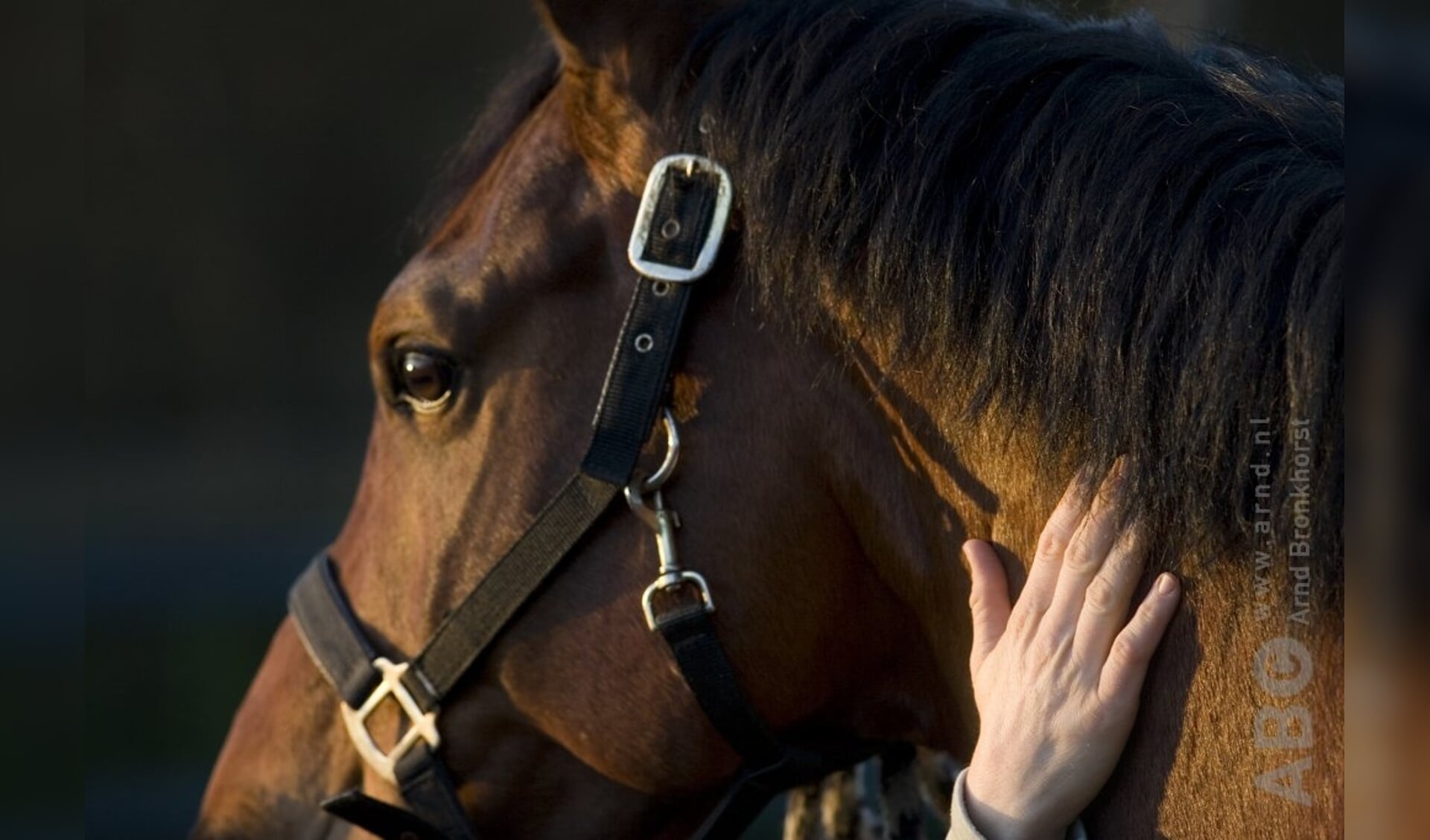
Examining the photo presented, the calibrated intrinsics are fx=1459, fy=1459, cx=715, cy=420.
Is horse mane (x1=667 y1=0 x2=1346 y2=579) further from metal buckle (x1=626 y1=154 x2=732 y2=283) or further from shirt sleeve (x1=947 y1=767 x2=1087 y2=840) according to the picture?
shirt sleeve (x1=947 y1=767 x2=1087 y2=840)

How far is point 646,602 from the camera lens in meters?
1.65

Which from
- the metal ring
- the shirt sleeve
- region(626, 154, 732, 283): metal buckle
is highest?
region(626, 154, 732, 283): metal buckle

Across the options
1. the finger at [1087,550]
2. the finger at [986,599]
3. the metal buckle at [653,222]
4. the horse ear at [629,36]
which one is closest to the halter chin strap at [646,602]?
the metal buckle at [653,222]

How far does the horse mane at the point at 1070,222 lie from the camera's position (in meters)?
1.28

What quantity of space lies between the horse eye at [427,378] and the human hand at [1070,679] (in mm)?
767

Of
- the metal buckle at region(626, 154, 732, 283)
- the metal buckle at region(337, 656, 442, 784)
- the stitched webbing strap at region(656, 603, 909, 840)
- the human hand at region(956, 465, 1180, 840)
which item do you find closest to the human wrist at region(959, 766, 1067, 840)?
the human hand at region(956, 465, 1180, 840)

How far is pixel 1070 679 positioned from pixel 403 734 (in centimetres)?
91

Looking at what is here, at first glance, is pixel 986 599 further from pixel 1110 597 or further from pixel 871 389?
pixel 871 389

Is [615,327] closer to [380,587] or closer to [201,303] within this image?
[380,587]

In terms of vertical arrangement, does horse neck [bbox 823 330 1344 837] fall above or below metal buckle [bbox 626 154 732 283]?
below

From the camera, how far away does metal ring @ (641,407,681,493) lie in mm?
1635

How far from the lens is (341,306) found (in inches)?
394

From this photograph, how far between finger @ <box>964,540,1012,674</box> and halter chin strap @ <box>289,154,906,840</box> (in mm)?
311

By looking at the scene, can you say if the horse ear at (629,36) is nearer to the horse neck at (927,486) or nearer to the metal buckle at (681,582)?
the horse neck at (927,486)
